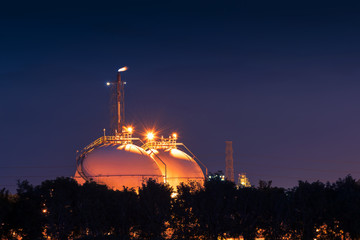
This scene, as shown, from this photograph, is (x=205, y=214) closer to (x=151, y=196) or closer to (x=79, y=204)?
(x=151, y=196)

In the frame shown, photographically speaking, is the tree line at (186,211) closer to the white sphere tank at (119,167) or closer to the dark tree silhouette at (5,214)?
the dark tree silhouette at (5,214)

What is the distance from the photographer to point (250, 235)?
75188 mm

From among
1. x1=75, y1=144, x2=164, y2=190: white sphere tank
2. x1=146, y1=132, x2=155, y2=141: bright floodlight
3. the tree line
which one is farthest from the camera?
x1=146, y1=132, x2=155, y2=141: bright floodlight

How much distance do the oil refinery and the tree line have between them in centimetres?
847

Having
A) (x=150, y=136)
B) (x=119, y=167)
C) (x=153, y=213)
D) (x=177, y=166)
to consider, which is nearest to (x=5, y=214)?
(x=153, y=213)

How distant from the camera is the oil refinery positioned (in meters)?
96.7

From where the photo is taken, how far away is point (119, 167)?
318ft

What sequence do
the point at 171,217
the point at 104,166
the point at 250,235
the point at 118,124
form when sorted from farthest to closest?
1. the point at 118,124
2. the point at 104,166
3. the point at 171,217
4. the point at 250,235

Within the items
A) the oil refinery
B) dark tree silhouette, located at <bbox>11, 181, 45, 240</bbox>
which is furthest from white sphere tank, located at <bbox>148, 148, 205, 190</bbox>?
dark tree silhouette, located at <bbox>11, 181, 45, 240</bbox>

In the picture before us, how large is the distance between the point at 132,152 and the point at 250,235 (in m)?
30.6

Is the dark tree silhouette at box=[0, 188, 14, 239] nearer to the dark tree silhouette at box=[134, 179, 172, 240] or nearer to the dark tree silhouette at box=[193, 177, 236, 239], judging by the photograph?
the dark tree silhouette at box=[134, 179, 172, 240]

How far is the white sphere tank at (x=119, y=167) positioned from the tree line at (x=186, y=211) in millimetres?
10561

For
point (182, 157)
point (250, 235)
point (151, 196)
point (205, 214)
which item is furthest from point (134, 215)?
point (182, 157)

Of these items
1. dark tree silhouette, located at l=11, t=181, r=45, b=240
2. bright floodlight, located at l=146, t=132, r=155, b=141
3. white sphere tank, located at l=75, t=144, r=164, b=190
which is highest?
bright floodlight, located at l=146, t=132, r=155, b=141
